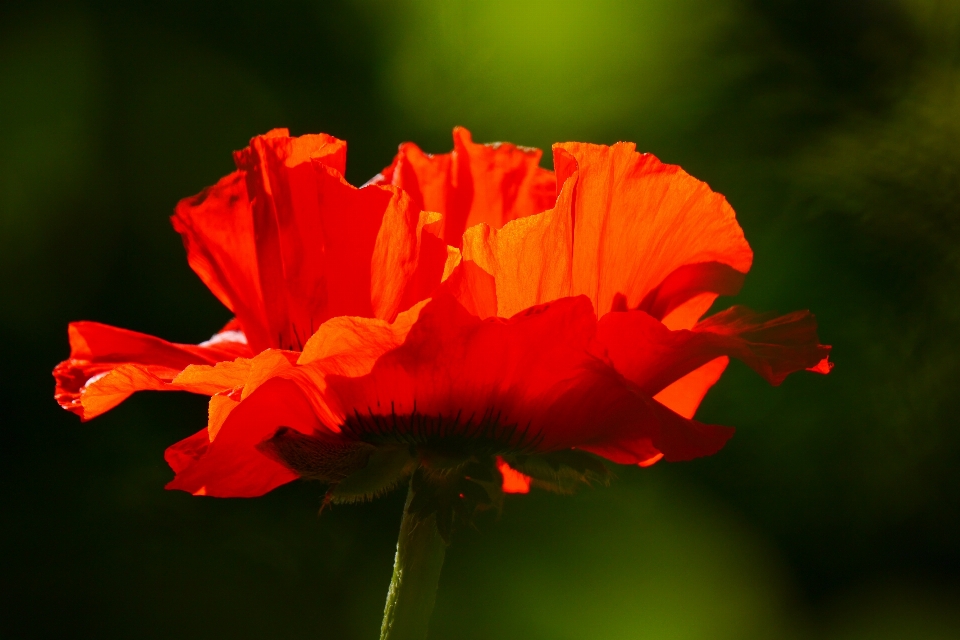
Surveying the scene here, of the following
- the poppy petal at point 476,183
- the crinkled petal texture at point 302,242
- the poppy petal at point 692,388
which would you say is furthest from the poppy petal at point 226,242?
the poppy petal at point 692,388

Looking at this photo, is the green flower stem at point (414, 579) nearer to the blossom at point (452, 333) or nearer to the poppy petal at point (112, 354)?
the blossom at point (452, 333)

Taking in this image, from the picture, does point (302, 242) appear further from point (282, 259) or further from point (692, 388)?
point (692, 388)

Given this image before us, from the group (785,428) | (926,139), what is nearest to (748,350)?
(926,139)

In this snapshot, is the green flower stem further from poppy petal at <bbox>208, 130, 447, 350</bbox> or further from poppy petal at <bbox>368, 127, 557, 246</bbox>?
poppy petal at <bbox>368, 127, 557, 246</bbox>

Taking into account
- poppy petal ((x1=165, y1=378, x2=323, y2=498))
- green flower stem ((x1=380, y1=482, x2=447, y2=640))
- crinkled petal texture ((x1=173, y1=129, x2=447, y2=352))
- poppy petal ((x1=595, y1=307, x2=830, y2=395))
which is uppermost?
crinkled petal texture ((x1=173, y1=129, x2=447, y2=352))

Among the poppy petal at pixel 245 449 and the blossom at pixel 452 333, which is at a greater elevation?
the blossom at pixel 452 333

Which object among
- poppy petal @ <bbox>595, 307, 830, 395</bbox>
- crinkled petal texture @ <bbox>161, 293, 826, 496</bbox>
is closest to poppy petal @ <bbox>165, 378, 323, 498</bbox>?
crinkled petal texture @ <bbox>161, 293, 826, 496</bbox>

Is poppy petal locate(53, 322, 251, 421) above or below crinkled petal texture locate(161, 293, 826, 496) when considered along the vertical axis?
above

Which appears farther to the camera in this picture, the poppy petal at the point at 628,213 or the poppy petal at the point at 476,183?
the poppy petal at the point at 476,183
